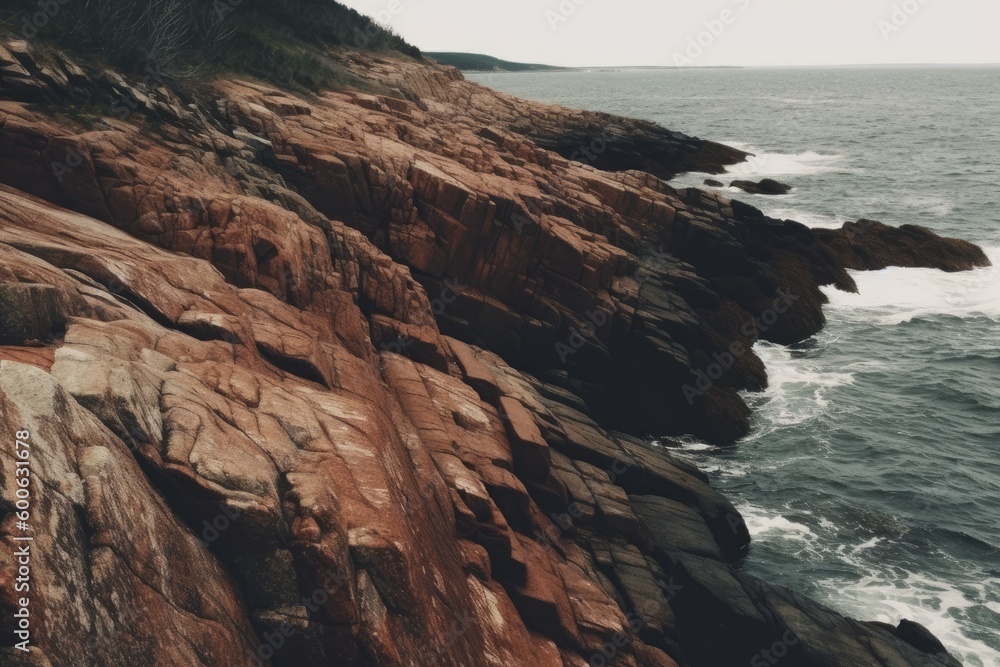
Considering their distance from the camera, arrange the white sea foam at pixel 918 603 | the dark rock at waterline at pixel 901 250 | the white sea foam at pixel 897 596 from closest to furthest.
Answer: the white sea foam at pixel 918 603 < the white sea foam at pixel 897 596 < the dark rock at waterline at pixel 901 250

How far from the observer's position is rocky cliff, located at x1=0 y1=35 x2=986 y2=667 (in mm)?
9711

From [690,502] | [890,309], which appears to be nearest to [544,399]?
[690,502]

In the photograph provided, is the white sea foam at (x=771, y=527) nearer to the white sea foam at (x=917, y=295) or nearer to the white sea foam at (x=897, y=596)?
the white sea foam at (x=897, y=596)

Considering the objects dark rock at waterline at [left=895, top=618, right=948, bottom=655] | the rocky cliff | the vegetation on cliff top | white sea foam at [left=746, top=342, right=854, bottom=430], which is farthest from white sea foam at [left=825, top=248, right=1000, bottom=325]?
the vegetation on cliff top

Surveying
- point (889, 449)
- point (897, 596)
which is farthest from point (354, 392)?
point (889, 449)

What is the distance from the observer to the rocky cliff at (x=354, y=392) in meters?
9.71

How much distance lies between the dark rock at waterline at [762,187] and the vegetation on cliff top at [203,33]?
35.5 metres

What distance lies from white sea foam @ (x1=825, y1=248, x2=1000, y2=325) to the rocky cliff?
7.64 meters

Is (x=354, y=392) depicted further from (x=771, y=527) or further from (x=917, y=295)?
(x=917, y=295)

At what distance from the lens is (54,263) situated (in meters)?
13.9

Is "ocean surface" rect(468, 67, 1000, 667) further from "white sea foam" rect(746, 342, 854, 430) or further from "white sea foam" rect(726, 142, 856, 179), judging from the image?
"white sea foam" rect(726, 142, 856, 179)

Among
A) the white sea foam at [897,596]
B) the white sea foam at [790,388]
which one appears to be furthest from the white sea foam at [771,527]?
the white sea foam at [790,388]

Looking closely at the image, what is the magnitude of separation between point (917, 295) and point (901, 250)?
5.54 meters

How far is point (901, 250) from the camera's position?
5219 centimetres
